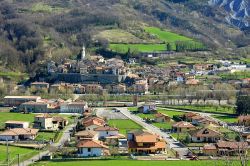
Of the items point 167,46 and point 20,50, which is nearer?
point 20,50

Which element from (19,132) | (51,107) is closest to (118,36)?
(51,107)

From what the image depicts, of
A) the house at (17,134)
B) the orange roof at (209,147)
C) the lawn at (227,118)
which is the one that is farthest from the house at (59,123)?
the orange roof at (209,147)

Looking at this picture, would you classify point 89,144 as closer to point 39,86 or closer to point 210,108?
point 210,108

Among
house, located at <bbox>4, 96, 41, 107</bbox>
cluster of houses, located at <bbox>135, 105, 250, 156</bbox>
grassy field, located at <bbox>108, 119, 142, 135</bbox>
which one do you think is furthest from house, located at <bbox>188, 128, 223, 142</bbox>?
house, located at <bbox>4, 96, 41, 107</bbox>

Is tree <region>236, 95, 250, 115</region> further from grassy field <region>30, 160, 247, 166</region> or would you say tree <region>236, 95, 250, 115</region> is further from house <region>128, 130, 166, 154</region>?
grassy field <region>30, 160, 247, 166</region>

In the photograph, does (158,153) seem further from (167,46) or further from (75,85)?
(167,46)

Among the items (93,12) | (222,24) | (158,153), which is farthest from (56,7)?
(158,153)

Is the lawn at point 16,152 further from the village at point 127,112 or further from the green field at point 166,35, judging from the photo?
the green field at point 166,35
